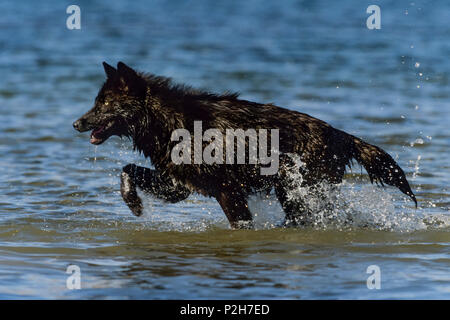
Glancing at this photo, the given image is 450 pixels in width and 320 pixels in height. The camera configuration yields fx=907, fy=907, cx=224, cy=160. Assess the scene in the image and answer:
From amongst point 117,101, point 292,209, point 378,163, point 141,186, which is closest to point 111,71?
point 117,101

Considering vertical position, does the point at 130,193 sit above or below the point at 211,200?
above

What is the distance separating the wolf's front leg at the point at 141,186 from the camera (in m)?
8.51

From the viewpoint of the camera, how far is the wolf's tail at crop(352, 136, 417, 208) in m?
8.51

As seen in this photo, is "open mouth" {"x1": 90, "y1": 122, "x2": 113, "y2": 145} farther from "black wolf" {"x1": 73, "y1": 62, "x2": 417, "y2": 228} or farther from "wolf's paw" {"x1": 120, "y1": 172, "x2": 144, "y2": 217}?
"wolf's paw" {"x1": 120, "y1": 172, "x2": 144, "y2": 217}

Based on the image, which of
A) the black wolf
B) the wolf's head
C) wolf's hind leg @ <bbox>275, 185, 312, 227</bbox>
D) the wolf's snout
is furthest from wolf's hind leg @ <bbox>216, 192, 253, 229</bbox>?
the wolf's snout

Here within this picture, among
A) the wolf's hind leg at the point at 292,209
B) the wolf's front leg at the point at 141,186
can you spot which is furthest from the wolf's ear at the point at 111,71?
the wolf's hind leg at the point at 292,209

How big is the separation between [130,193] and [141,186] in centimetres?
12

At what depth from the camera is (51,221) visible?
349 inches

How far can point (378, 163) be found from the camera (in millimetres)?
8555

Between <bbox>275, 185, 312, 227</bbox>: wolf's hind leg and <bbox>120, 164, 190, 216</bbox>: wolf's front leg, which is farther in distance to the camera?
<bbox>120, 164, 190, 216</bbox>: wolf's front leg

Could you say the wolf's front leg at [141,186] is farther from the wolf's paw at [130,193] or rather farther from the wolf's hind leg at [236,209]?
the wolf's hind leg at [236,209]

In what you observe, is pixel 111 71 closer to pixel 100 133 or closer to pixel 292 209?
pixel 100 133

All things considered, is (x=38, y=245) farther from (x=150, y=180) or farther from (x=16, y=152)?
(x=16, y=152)

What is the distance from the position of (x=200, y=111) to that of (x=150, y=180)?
2.67 ft
